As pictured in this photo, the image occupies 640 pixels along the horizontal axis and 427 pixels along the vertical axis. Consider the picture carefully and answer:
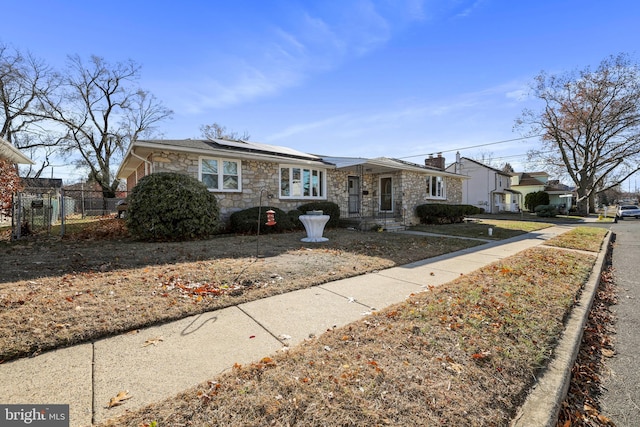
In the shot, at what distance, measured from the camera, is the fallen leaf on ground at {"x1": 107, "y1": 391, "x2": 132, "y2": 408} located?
6.28 feet

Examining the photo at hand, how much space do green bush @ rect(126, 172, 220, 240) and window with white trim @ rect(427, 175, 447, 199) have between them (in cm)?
1334

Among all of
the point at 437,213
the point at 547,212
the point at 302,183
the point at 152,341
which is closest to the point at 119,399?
the point at 152,341

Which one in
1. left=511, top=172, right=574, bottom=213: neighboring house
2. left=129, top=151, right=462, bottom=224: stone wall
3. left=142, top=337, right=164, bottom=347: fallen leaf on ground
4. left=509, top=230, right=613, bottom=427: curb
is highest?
left=511, top=172, right=574, bottom=213: neighboring house

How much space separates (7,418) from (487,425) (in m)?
3.05

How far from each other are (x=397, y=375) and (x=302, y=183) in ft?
37.2

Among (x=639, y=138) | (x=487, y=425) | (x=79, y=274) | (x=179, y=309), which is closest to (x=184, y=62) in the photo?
(x=79, y=274)

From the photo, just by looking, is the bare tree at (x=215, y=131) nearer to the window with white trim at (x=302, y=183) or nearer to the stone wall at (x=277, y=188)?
the stone wall at (x=277, y=188)

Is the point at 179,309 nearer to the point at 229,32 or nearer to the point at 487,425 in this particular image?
the point at 487,425

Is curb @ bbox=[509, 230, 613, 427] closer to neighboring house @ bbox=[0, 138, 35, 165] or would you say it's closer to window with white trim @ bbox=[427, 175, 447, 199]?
neighboring house @ bbox=[0, 138, 35, 165]

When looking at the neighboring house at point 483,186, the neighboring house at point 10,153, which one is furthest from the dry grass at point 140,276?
the neighboring house at point 483,186

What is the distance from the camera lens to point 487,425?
176 cm

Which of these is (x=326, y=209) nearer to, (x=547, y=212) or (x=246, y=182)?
(x=246, y=182)

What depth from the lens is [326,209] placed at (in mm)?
12500

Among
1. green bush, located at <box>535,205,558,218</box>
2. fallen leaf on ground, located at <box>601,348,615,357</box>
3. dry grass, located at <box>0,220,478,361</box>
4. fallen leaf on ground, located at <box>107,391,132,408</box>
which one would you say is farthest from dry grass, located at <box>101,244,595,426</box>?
green bush, located at <box>535,205,558,218</box>
